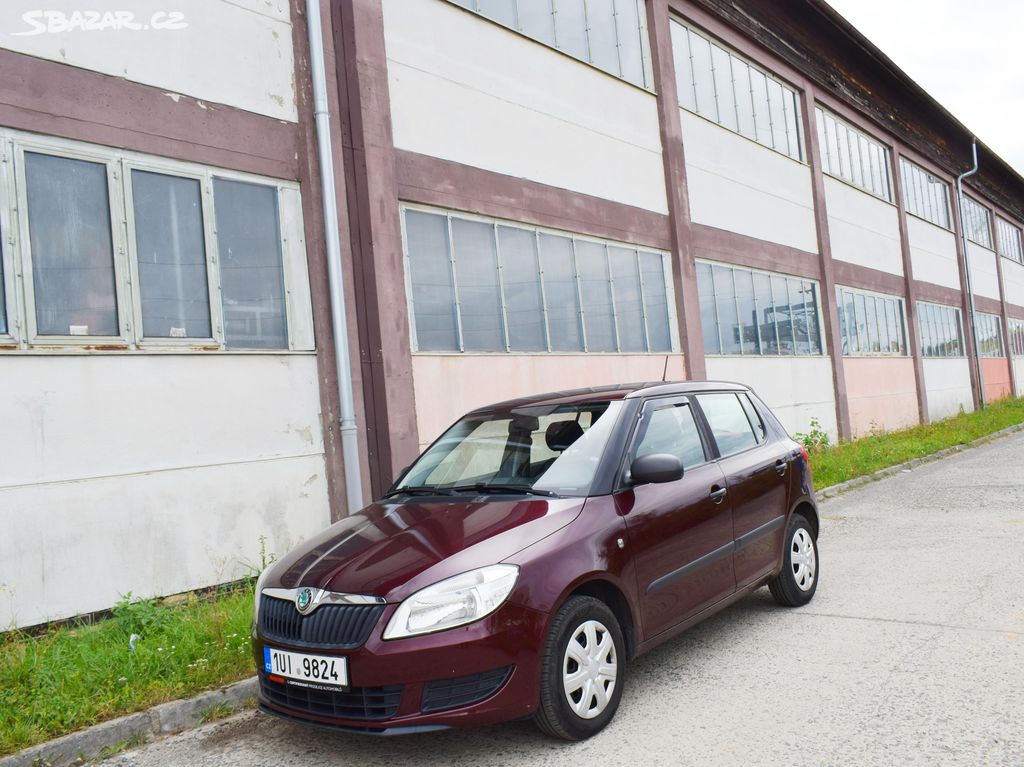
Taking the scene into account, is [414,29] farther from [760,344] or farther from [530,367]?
[760,344]

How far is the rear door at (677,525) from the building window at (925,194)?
23.1 m

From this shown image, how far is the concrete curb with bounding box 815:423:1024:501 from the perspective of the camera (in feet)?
39.6

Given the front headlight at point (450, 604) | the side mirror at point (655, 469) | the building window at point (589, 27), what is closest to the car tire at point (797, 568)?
the side mirror at point (655, 469)

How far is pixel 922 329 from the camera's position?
24906 millimetres

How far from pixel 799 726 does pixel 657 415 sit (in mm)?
1930

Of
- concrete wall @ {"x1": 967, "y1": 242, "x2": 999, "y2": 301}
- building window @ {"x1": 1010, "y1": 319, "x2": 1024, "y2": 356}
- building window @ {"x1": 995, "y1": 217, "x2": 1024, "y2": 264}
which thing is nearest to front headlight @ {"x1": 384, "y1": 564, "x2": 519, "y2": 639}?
concrete wall @ {"x1": 967, "y1": 242, "x2": 999, "y2": 301}

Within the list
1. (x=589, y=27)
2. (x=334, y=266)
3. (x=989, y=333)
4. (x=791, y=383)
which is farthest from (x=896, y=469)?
(x=989, y=333)

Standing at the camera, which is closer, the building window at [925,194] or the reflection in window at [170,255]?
the reflection in window at [170,255]

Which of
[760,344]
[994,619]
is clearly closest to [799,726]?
[994,619]

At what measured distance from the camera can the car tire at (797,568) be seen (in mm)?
5891

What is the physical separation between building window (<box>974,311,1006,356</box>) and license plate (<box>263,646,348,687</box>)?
3046 cm

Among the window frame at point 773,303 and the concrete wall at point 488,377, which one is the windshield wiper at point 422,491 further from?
the window frame at point 773,303

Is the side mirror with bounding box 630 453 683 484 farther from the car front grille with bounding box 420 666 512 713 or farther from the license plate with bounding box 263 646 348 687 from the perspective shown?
the license plate with bounding box 263 646 348 687

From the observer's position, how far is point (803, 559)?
6098 mm
